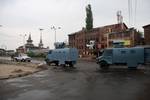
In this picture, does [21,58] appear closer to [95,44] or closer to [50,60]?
[50,60]

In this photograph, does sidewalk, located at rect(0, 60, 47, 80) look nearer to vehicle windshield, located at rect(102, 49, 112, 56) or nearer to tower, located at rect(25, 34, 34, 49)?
vehicle windshield, located at rect(102, 49, 112, 56)

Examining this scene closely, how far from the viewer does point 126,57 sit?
105 ft

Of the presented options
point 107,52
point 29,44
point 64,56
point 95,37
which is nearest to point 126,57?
point 107,52

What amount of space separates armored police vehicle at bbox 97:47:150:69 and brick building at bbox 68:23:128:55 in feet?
156

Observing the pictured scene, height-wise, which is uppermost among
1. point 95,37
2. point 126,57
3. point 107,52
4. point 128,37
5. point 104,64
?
point 95,37

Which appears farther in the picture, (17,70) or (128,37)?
(128,37)

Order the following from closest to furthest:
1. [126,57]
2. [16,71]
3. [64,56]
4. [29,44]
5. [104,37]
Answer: [16,71] → [126,57] → [64,56] → [104,37] → [29,44]

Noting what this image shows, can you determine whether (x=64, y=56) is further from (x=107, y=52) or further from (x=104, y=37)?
(x=104, y=37)

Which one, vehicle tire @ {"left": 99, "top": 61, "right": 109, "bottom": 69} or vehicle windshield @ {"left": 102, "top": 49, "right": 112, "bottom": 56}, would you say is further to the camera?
vehicle tire @ {"left": 99, "top": 61, "right": 109, "bottom": 69}

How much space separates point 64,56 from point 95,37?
193 ft

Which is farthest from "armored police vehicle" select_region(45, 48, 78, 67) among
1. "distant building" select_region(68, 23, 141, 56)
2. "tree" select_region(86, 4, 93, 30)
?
"tree" select_region(86, 4, 93, 30)

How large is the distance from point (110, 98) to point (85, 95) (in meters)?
1.50

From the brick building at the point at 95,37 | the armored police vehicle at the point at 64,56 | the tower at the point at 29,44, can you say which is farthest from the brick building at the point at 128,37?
the tower at the point at 29,44

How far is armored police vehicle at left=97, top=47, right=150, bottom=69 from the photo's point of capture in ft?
103
